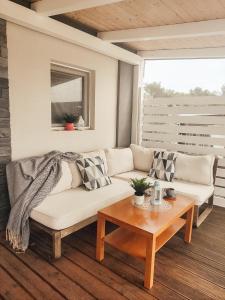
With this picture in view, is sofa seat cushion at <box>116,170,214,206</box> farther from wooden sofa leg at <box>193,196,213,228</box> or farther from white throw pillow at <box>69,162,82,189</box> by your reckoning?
white throw pillow at <box>69,162,82,189</box>

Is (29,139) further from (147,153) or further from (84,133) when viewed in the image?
(147,153)

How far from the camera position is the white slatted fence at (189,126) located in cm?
369

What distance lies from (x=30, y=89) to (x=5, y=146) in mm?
707

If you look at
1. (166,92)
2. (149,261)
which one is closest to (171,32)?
(166,92)

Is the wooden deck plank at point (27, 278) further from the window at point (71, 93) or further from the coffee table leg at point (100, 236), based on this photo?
the window at point (71, 93)

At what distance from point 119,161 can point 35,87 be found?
5.18 feet

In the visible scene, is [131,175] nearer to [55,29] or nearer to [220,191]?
[220,191]

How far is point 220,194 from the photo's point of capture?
376cm

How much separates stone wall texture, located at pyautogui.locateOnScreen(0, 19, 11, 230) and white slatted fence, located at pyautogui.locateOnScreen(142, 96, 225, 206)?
2.40 metres

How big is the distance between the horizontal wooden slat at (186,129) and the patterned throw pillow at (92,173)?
4.83 ft

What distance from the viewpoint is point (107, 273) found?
2.10m

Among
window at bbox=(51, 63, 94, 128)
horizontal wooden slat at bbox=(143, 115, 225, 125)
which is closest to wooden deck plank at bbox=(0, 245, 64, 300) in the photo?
window at bbox=(51, 63, 94, 128)

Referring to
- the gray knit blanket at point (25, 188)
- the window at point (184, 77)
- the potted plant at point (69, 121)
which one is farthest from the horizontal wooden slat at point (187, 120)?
the gray knit blanket at point (25, 188)

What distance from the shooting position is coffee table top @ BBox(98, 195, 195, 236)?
2.02 metres
